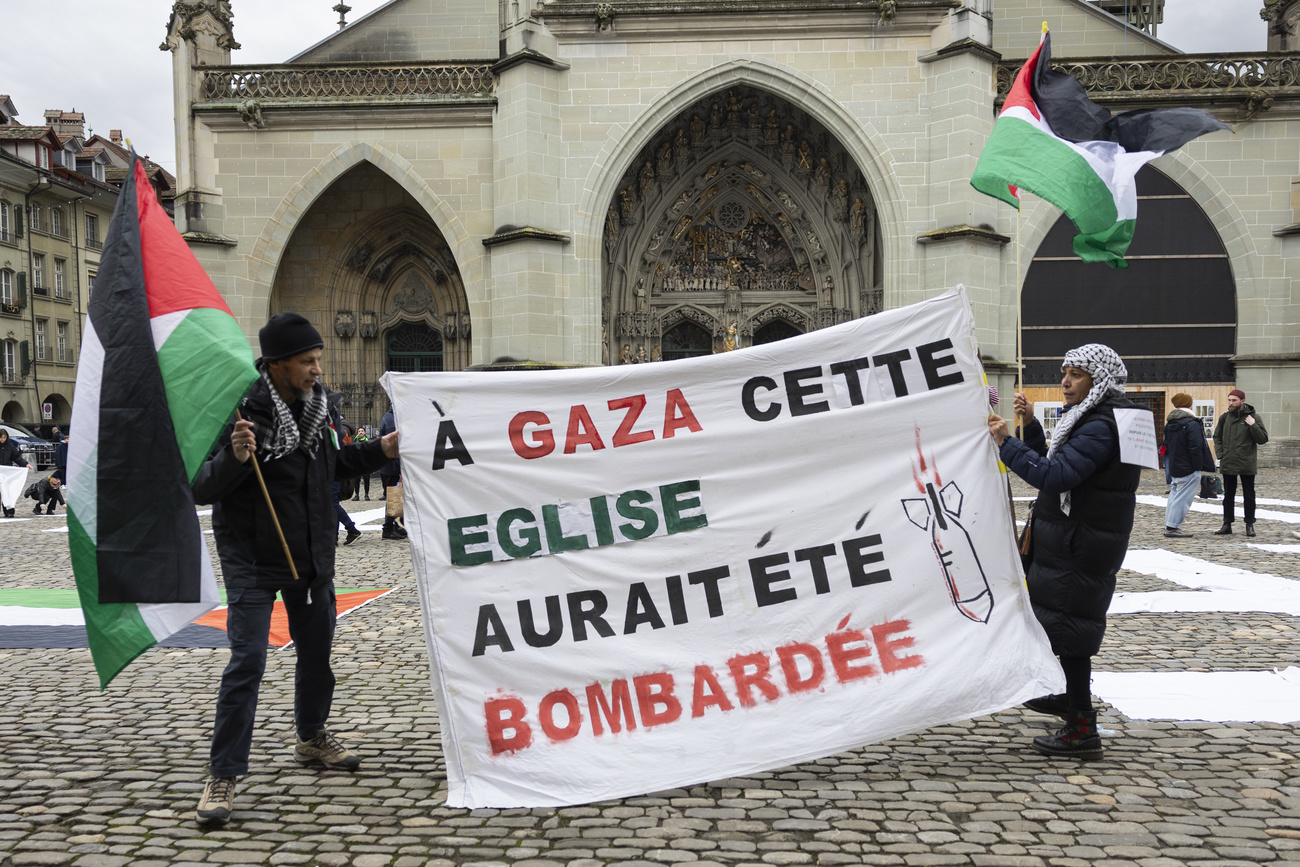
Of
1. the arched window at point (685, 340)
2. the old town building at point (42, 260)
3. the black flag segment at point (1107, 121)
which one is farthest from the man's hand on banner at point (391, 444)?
the old town building at point (42, 260)

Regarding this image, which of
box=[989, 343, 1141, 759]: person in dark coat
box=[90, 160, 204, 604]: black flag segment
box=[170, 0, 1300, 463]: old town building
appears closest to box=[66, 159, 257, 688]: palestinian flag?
box=[90, 160, 204, 604]: black flag segment

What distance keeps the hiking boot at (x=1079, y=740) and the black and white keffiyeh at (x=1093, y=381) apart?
0.83 meters

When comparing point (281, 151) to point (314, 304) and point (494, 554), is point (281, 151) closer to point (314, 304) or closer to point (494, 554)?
point (314, 304)

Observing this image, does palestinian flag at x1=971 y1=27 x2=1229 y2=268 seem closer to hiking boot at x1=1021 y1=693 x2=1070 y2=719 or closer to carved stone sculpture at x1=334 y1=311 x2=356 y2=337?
hiking boot at x1=1021 y1=693 x2=1070 y2=719

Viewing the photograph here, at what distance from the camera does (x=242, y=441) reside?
3.46m

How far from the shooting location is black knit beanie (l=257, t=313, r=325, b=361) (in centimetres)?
368

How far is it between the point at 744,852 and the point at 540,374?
1931 millimetres

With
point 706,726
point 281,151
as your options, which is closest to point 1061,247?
point 281,151

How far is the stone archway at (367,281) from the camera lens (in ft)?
72.3

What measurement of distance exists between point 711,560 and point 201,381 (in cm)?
201

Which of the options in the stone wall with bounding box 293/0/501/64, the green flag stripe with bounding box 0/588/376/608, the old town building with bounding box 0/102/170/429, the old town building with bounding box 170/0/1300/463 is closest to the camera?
the green flag stripe with bounding box 0/588/376/608

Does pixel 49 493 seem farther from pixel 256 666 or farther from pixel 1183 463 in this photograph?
pixel 1183 463

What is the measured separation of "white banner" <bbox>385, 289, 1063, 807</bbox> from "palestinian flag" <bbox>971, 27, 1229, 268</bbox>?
120 centimetres

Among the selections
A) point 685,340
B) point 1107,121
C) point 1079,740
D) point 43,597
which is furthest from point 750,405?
point 685,340
